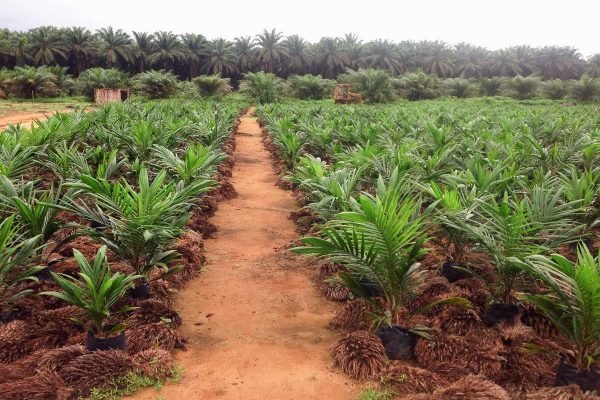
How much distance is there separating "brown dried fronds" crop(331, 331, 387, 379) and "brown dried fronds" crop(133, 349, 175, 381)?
100 centimetres

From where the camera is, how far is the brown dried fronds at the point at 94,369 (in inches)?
110

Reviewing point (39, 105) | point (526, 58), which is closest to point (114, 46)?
point (39, 105)

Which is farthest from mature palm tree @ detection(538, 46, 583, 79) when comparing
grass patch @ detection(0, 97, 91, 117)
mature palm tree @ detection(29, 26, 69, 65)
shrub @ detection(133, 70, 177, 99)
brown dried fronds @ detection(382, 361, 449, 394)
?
brown dried fronds @ detection(382, 361, 449, 394)

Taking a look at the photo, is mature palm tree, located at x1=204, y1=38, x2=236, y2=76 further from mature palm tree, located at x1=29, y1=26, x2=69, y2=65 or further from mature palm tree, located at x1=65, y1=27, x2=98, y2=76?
mature palm tree, located at x1=29, y1=26, x2=69, y2=65

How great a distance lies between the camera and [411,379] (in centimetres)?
288

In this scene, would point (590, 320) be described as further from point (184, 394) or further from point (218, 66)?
point (218, 66)

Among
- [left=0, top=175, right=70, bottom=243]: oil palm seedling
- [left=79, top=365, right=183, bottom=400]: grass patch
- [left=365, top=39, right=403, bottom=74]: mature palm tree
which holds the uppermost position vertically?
[left=365, top=39, right=403, bottom=74]: mature palm tree

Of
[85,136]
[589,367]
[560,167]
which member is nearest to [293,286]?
[589,367]

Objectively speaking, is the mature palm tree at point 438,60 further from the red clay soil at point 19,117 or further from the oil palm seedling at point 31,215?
the oil palm seedling at point 31,215

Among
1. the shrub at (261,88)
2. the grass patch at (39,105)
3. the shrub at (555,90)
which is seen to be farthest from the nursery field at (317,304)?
the shrub at (555,90)

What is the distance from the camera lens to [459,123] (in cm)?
1112

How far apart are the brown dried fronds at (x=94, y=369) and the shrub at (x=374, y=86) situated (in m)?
30.7

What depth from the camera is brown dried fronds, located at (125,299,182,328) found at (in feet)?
11.3

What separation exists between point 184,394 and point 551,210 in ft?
9.10
